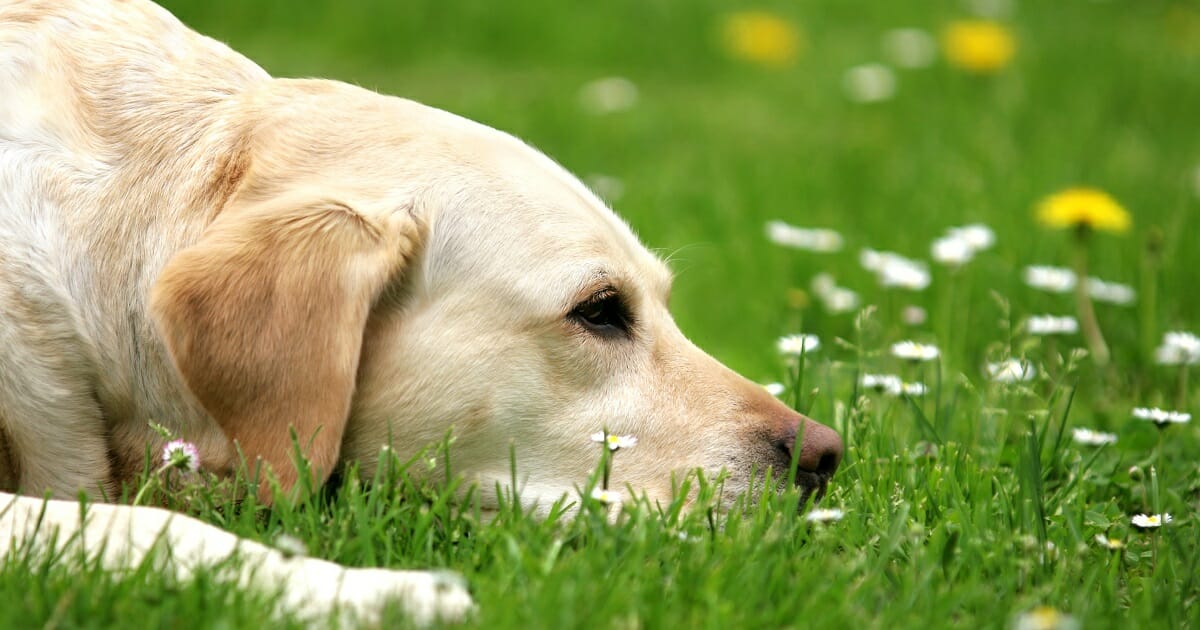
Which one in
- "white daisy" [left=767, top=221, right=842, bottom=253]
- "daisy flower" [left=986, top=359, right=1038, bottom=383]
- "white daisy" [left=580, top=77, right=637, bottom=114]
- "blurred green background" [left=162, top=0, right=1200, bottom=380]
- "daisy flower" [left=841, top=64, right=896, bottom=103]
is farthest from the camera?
"daisy flower" [left=841, top=64, right=896, bottom=103]

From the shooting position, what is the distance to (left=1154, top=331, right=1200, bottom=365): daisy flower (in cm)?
390

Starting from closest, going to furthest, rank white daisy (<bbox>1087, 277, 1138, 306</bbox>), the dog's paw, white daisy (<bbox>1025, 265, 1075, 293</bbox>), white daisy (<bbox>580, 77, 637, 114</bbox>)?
1. the dog's paw
2. white daisy (<bbox>1025, 265, 1075, 293</bbox>)
3. white daisy (<bbox>1087, 277, 1138, 306</bbox>)
4. white daisy (<bbox>580, 77, 637, 114</bbox>)

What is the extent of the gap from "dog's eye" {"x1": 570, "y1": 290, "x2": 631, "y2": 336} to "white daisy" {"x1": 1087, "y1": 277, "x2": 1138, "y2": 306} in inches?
104

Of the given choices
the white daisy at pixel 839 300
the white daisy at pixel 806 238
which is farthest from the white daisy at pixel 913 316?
the white daisy at pixel 806 238

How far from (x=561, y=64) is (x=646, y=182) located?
9.16 ft

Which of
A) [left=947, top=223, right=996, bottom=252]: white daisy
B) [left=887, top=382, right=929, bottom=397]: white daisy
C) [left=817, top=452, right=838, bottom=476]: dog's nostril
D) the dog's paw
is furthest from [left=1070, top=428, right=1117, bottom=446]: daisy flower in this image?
the dog's paw

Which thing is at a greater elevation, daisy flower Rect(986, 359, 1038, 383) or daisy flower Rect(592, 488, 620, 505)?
daisy flower Rect(986, 359, 1038, 383)

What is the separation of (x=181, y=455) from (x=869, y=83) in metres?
6.74

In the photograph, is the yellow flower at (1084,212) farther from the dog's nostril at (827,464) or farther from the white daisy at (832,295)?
the dog's nostril at (827,464)

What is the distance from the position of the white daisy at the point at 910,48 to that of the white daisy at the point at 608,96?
179cm

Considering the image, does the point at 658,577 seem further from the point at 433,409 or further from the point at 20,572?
the point at 20,572

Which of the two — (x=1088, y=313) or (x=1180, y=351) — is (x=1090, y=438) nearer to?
(x=1180, y=351)

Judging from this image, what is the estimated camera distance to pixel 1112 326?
4.92m

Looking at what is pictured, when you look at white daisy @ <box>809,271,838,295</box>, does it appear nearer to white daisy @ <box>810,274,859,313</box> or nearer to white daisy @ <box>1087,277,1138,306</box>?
white daisy @ <box>810,274,859,313</box>
